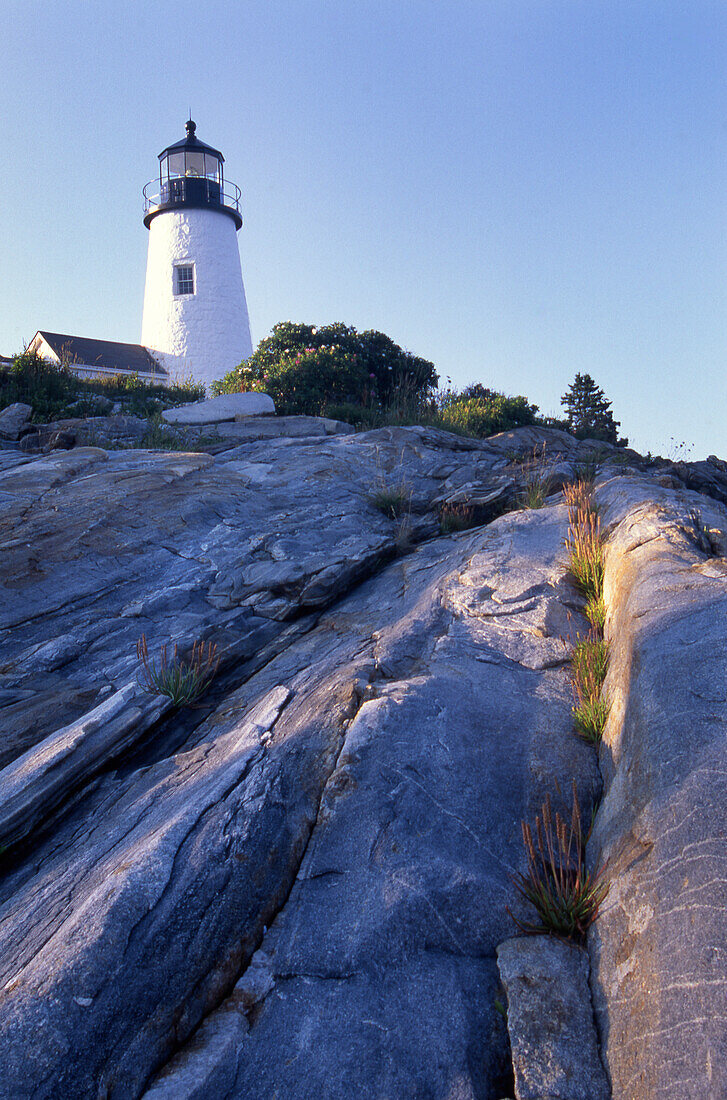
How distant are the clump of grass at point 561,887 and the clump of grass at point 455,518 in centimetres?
564

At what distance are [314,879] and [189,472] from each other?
270 inches

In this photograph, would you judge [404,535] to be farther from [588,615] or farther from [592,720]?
[592,720]

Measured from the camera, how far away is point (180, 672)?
550 cm

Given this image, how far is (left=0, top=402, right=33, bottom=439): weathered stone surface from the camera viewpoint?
39.3ft

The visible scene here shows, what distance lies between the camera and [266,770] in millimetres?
3871

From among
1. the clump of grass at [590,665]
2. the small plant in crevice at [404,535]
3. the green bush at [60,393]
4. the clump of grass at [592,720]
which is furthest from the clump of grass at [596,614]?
the green bush at [60,393]

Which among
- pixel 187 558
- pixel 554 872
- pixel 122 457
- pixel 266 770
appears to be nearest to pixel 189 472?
pixel 122 457

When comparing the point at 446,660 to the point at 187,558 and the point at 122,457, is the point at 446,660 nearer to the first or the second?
the point at 187,558

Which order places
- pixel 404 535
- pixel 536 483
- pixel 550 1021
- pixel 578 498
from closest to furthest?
1. pixel 550 1021
2. pixel 578 498
3. pixel 404 535
4. pixel 536 483

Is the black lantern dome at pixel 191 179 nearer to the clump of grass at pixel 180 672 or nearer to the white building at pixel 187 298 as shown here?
the white building at pixel 187 298

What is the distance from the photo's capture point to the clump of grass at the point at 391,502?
9195 mm

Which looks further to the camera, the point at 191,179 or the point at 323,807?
the point at 191,179

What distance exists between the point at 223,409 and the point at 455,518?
6.99 m

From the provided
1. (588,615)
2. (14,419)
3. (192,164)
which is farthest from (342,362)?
(192,164)
